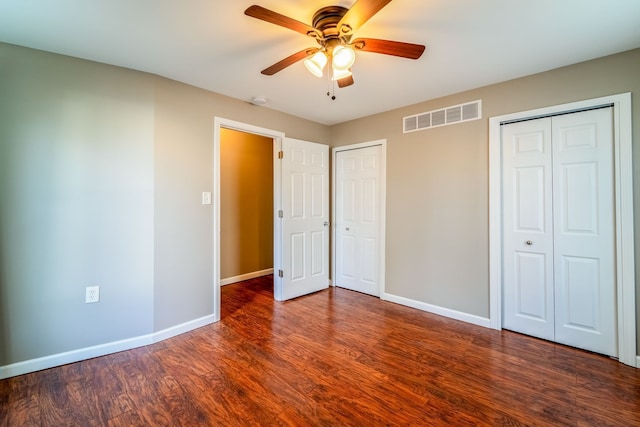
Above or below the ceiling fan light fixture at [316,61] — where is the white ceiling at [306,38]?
above

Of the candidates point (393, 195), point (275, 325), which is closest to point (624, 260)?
point (393, 195)

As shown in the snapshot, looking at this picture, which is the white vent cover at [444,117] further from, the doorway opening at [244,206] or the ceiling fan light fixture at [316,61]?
the doorway opening at [244,206]

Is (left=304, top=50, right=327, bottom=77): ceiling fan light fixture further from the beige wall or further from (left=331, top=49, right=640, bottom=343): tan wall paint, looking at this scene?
(left=331, top=49, right=640, bottom=343): tan wall paint

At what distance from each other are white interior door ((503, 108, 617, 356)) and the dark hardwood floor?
0.73 feet

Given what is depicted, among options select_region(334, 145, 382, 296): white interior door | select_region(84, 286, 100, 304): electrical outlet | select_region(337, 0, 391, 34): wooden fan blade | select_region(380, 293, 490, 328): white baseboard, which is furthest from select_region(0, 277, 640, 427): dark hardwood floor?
select_region(337, 0, 391, 34): wooden fan blade

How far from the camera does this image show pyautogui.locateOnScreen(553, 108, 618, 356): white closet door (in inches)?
88.2

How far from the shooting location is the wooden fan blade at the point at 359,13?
4.31 feet

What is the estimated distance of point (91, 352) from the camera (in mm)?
2242

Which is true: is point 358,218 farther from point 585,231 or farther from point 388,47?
point 388,47

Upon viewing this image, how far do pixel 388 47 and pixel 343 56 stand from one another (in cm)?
29

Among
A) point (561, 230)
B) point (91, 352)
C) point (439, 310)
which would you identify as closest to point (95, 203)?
point (91, 352)

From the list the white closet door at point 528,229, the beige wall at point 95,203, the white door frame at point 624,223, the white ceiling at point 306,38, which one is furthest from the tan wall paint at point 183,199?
the white door frame at point 624,223

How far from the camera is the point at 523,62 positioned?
2.30 metres

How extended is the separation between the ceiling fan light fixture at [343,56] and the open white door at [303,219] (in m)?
1.90
